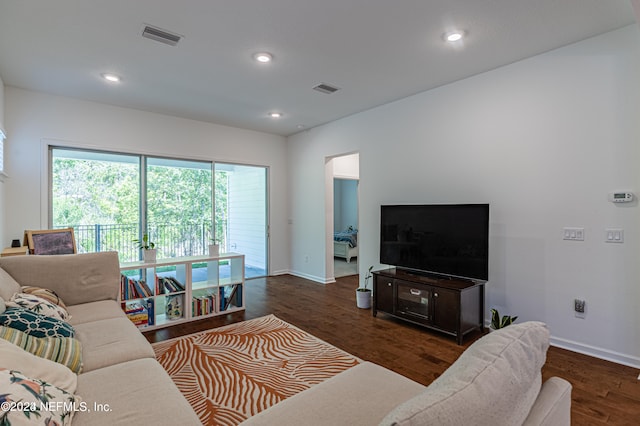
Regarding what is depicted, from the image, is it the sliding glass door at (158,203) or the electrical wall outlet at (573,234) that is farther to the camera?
the sliding glass door at (158,203)

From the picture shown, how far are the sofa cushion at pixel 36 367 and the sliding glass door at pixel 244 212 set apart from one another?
162 inches

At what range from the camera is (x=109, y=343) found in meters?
1.95

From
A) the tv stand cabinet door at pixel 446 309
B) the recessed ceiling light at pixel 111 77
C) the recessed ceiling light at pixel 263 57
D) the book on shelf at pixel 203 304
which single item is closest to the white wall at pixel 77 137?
the recessed ceiling light at pixel 111 77

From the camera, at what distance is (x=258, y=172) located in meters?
6.17

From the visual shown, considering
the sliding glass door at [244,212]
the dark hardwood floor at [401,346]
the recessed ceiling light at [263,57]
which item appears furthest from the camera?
the sliding glass door at [244,212]

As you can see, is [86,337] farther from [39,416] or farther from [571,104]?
[571,104]

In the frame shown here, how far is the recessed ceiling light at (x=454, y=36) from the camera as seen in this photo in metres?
2.64

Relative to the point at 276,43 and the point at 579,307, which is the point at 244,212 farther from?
the point at 579,307

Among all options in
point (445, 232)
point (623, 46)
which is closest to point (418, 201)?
point (445, 232)

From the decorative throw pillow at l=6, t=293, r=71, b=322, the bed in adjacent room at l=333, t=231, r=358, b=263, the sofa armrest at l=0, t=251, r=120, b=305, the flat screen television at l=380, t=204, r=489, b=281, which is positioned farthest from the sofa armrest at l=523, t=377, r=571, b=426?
the bed in adjacent room at l=333, t=231, r=358, b=263

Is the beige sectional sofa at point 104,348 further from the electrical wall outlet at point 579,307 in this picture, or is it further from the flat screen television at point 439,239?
the electrical wall outlet at point 579,307

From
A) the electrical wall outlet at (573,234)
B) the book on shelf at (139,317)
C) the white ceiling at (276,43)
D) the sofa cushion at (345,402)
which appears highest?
the white ceiling at (276,43)

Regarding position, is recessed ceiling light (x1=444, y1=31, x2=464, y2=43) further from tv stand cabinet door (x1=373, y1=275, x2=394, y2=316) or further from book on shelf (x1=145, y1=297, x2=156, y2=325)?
book on shelf (x1=145, y1=297, x2=156, y2=325)

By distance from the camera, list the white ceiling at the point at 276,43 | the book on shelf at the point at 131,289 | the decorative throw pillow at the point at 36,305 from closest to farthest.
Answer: the decorative throw pillow at the point at 36,305 → the white ceiling at the point at 276,43 → the book on shelf at the point at 131,289
